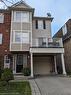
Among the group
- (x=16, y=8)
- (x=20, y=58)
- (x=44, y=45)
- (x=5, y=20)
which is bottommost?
(x=20, y=58)

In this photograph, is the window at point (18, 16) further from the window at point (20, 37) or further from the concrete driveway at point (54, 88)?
the concrete driveway at point (54, 88)

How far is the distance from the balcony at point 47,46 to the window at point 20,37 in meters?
1.38

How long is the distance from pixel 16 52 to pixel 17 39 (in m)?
1.82

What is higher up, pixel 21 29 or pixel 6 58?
pixel 21 29

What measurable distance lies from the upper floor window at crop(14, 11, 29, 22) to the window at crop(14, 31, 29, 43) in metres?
1.94

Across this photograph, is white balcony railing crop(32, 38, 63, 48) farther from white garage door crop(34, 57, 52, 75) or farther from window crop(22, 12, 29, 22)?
white garage door crop(34, 57, 52, 75)

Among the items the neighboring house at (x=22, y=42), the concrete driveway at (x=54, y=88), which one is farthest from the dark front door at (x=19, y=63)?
the concrete driveway at (x=54, y=88)

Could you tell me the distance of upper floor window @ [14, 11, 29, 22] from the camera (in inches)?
849

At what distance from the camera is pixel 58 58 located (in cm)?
2555

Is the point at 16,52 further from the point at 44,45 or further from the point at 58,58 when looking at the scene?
the point at 58,58

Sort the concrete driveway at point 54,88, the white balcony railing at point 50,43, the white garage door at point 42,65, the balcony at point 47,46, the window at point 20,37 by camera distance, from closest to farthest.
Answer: the concrete driveway at point 54,88 → the balcony at point 47,46 → the white balcony railing at point 50,43 → the window at point 20,37 → the white garage door at point 42,65

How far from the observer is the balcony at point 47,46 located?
63.2ft

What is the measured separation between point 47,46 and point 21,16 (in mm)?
5961

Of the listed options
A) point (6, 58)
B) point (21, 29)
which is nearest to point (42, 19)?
point (21, 29)
